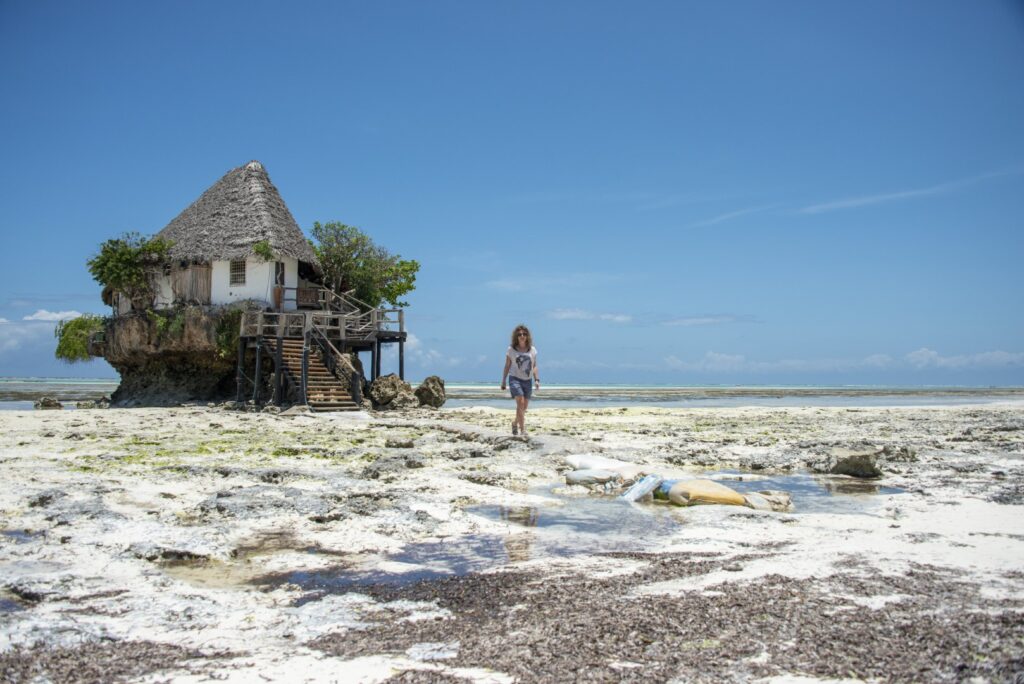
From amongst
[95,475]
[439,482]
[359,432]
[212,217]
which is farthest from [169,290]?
[439,482]

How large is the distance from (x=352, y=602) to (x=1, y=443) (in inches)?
399

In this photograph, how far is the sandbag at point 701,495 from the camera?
6969 millimetres

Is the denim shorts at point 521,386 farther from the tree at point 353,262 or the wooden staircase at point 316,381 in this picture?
the tree at point 353,262

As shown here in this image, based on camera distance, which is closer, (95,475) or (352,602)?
(352,602)

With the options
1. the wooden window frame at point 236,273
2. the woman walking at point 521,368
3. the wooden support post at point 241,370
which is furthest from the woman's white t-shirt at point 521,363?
the wooden window frame at point 236,273

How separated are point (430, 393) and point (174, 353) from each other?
406 inches

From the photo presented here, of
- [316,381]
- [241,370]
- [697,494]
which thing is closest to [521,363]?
[697,494]

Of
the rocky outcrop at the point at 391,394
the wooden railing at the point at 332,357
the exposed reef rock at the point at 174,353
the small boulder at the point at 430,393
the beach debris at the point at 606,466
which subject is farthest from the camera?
the exposed reef rock at the point at 174,353

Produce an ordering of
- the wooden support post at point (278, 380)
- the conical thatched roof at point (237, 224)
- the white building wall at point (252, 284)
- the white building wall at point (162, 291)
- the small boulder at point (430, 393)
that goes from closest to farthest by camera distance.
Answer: the wooden support post at point (278, 380), the small boulder at point (430, 393), the white building wall at point (252, 284), the conical thatched roof at point (237, 224), the white building wall at point (162, 291)

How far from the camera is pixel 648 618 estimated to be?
3557mm

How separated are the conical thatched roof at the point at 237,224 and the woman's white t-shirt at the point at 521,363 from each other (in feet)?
53.1

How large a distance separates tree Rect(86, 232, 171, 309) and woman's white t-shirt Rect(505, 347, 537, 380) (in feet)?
66.0

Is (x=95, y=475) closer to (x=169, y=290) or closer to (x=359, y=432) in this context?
(x=359, y=432)

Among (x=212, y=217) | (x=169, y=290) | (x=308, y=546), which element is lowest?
(x=308, y=546)
